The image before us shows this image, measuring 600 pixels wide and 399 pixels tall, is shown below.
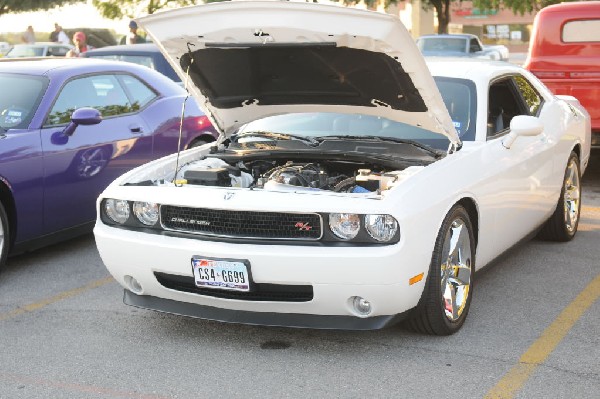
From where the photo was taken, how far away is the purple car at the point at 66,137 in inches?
253

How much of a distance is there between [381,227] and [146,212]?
1.29 meters

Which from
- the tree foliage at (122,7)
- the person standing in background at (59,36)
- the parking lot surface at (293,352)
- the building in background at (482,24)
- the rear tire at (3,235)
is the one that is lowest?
the building in background at (482,24)

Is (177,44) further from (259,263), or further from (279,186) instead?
(259,263)

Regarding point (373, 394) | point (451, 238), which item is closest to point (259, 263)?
point (373, 394)

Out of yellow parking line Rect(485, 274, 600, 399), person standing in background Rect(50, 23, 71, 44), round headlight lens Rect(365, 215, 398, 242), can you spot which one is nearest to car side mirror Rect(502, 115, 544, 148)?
yellow parking line Rect(485, 274, 600, 399)

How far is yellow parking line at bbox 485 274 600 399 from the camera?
4.26 meters

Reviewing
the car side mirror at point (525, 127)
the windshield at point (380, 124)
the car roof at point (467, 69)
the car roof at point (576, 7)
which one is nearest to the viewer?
the car side mirror at point (525, 127)

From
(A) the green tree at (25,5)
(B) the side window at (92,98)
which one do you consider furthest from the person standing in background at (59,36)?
(A) the green tree at (25,5)

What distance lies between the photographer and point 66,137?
683 centimetres

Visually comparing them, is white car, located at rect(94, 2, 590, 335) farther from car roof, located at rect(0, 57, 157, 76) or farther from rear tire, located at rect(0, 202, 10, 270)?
car roof, located at rect(0, 57, 157, 76)

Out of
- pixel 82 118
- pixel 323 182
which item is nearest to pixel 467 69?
pixel 323 182

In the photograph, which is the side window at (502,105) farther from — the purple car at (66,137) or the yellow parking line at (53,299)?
the purple car at (66,137)

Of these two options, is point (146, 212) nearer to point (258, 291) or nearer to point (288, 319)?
point (258, 291)

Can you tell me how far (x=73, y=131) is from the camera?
688cm
